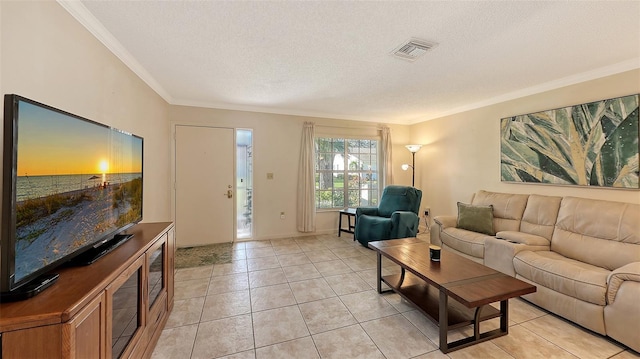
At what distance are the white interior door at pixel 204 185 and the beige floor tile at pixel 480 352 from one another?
352cm

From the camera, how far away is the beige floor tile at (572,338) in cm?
169

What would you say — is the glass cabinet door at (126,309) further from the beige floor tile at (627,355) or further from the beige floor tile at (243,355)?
the beige floor tile at (627,355)

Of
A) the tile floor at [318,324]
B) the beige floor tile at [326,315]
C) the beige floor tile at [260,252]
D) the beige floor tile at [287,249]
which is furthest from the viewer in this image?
the beige floor tile at [287,249]

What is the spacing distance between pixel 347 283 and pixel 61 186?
98.1 inches

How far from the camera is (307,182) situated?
14.7 feet

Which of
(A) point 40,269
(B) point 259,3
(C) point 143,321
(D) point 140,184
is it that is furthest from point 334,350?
(B) point 259,3

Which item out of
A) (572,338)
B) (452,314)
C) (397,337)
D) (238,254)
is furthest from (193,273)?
(572,338)

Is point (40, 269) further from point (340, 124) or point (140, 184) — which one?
point (340, 124)

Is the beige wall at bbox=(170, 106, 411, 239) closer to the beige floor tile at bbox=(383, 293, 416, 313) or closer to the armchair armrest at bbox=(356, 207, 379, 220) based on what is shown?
the armchair armrest at bbox=(356, 207, 379, 220)

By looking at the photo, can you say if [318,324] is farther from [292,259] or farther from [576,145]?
[576,145]

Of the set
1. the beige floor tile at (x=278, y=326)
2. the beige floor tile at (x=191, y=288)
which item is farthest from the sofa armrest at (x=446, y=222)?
the beige floor tile at (x=191, y=288)

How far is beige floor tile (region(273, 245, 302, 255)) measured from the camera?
3695 mm

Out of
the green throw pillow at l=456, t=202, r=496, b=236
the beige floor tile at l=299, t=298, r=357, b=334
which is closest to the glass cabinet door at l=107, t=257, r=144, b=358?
the beige floor tile at l=299, t=298, r=357, b=334

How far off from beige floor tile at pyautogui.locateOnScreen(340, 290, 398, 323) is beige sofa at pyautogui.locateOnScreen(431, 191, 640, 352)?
1371 mm
